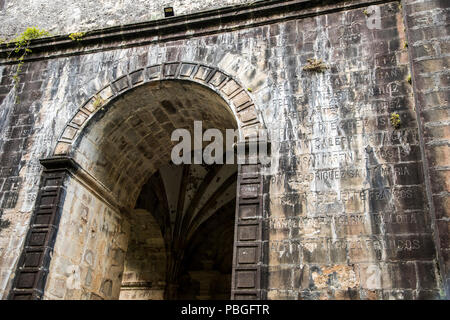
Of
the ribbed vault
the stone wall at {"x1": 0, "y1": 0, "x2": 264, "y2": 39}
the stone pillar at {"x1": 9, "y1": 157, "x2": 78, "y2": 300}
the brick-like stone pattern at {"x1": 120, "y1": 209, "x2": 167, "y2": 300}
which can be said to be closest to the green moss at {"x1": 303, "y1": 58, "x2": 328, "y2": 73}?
the stone wall at {"x1": 0, "y1": 0, "x2": 264, "y2": 39}

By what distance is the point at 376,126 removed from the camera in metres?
6.18

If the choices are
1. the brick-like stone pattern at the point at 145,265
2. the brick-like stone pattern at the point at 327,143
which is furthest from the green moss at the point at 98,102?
the brick-like stone pattern at the point at 145,265

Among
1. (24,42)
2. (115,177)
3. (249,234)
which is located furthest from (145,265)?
(249,234)

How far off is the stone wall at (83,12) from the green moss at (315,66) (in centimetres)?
164

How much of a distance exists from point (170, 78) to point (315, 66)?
2313 mm

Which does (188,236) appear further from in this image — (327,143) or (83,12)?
(327,143)

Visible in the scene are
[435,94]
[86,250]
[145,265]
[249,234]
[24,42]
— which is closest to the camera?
[435,94]

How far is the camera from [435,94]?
5.77m

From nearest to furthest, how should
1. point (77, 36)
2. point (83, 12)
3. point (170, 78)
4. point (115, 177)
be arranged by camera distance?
point (170, 78)
point (77, 36)
point (115, 177)
point (83, 12)

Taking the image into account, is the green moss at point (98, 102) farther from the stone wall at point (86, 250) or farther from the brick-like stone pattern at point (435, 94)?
the brick-like stone pattern at point (435, 94)

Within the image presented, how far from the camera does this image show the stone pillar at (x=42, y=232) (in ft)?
21.4

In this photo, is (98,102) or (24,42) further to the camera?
(24,42)
